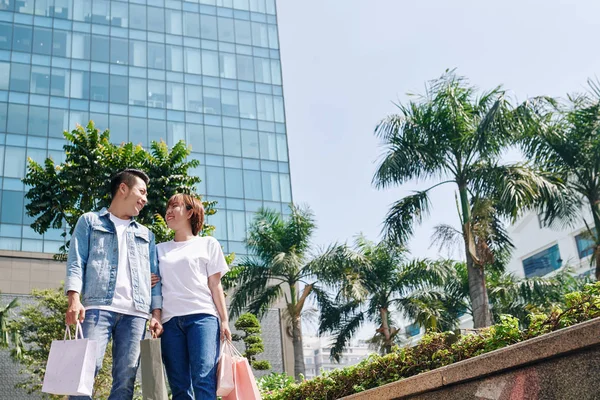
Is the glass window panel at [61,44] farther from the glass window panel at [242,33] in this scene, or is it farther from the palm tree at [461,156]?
the palm tree at [461,156]

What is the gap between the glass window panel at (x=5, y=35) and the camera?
3784cm

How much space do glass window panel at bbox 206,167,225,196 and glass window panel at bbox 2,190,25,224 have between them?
9.85 metres

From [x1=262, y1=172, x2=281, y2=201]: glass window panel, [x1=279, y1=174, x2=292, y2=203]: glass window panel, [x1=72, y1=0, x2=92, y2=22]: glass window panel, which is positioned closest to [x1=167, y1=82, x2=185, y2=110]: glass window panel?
[x1=72, y1=0, x2=92, y2=22]: glass window panel

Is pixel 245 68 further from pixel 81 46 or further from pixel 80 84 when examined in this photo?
pixel 80 84

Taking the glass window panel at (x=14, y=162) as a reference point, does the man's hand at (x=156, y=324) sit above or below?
below

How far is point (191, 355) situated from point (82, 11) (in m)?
40.5

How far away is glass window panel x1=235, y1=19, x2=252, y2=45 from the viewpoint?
146ft

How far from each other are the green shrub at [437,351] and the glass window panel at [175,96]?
33771mm

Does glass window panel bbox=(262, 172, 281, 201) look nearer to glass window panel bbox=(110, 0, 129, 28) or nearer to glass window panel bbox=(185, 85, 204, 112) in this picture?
glass window panel bbox=(185, 85, 204, 112)

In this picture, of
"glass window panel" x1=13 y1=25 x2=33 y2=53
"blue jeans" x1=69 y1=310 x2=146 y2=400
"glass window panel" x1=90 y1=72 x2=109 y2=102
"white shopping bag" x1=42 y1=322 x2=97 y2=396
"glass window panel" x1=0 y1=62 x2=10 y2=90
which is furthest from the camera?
"glass window panel" x1=90 y1=72 x2=109 y2=102

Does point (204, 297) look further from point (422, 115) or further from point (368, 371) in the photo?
point (422, 115)

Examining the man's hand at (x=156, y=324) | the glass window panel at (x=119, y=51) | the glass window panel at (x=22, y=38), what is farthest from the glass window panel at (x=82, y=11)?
the man's hand at (x=156, y=324)

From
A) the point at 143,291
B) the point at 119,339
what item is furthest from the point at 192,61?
the point at 119,339

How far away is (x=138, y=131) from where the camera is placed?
3878 centimetres
